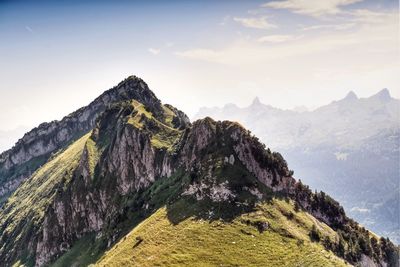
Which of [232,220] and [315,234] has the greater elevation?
[232,220]

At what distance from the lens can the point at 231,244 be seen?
13125 cm

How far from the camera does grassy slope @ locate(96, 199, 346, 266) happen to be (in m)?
125

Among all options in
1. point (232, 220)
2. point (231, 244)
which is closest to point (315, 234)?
point (232, 220)

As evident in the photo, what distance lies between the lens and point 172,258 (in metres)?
127

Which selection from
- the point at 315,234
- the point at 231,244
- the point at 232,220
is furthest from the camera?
the point at 315,234

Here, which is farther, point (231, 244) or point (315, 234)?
point (315, 234)

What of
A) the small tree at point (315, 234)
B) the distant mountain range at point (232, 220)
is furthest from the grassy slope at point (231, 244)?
the small tree at point (315, 234)

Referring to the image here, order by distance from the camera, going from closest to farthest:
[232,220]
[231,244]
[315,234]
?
1. [231,244]
2. [232,220]
3. [315,234]

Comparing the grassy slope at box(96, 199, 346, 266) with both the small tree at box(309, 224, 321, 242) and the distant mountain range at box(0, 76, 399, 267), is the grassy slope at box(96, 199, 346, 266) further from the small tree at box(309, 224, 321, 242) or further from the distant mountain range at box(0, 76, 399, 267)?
the small tree at box(309, 224, 321, 242)

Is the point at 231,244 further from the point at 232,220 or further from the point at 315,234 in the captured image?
the point at 315,234

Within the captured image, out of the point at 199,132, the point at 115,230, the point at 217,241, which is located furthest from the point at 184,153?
the point at 217,241

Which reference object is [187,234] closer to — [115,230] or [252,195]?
[252,195]

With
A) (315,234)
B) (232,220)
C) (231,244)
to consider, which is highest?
(232,220)

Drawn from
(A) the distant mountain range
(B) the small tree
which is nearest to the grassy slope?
(A) the distant mountain range
